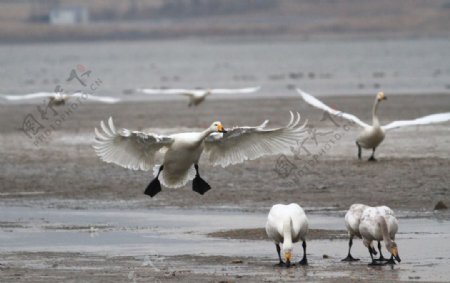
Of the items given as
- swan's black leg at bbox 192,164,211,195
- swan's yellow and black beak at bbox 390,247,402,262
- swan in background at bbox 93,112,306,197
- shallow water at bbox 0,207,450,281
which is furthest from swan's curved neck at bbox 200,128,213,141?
swan's yellow and black beak at bbox 390,247,402,262

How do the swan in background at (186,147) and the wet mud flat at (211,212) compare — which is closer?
the wet mud flat at (211,212)

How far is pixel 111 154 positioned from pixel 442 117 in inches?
287

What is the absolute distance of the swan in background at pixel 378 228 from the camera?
12.5 m

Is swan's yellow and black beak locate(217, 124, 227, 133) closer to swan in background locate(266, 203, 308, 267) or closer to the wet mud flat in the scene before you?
the wet mud flat

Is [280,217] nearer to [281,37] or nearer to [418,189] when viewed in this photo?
[418,189]

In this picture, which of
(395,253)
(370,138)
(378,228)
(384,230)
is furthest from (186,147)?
(370,138)

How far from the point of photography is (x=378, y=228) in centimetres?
1260

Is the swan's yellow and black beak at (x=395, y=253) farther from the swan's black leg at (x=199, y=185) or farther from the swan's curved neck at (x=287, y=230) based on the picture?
the swan's black leg at (x=199, y=185)

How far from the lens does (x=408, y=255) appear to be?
13141mm

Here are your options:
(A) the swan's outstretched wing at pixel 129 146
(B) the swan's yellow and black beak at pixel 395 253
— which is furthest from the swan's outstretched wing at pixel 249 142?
(B) the swan's yellow and black beak at pixel 395 253

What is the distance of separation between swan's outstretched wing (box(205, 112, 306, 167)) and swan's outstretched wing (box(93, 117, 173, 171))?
780 millimetres

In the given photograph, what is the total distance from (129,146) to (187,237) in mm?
1633

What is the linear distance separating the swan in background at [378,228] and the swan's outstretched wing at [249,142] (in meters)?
3.56

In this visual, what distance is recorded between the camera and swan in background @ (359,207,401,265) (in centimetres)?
1251
